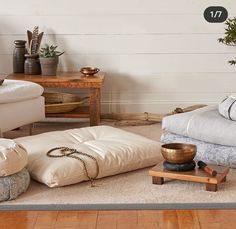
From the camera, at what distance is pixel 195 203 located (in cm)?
303

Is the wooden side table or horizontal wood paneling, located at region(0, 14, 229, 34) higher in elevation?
horizontal wood paneling, located at region(0, 14, 229, 34)

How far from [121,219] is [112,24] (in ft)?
8.12

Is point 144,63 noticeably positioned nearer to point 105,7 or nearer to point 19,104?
point 105,7

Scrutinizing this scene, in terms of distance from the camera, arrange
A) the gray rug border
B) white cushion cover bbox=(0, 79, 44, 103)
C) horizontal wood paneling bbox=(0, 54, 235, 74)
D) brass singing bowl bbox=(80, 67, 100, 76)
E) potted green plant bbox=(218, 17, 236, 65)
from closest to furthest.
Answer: the gray rug border
white cushion cover bbox=(0, 79, 44, 103)
potted green plant bbox=(218, 17, 236, 65)
brass singing bowl bbox=(80, 67, 100, 76)
horizontal wood paneling bbox=(0, 54, 235, 74)

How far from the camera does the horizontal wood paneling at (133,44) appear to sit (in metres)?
5.00

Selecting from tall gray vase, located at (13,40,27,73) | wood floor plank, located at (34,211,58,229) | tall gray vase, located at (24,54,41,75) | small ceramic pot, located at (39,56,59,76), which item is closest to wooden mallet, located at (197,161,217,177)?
wood floor plank, located at (34,211,58,229)

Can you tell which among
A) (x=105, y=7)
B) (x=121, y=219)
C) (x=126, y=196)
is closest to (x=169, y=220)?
(x=121, y=219)

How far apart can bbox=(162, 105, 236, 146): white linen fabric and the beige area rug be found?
0.78 ft

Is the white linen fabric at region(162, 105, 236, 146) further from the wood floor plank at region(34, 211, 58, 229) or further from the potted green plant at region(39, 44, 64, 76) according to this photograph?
the potted green plant at region(39, 44, 64, 76)

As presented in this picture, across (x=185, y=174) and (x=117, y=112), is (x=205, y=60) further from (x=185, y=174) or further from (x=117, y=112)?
(x=185, y=174)

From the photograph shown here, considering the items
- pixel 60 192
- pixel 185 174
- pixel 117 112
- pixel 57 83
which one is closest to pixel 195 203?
pixel 185 174

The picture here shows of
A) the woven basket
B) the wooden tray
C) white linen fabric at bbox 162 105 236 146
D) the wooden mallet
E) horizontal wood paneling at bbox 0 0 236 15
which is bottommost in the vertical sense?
the wooden tray

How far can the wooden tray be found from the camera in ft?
10.4

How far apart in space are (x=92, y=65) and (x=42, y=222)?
2.42 meters
